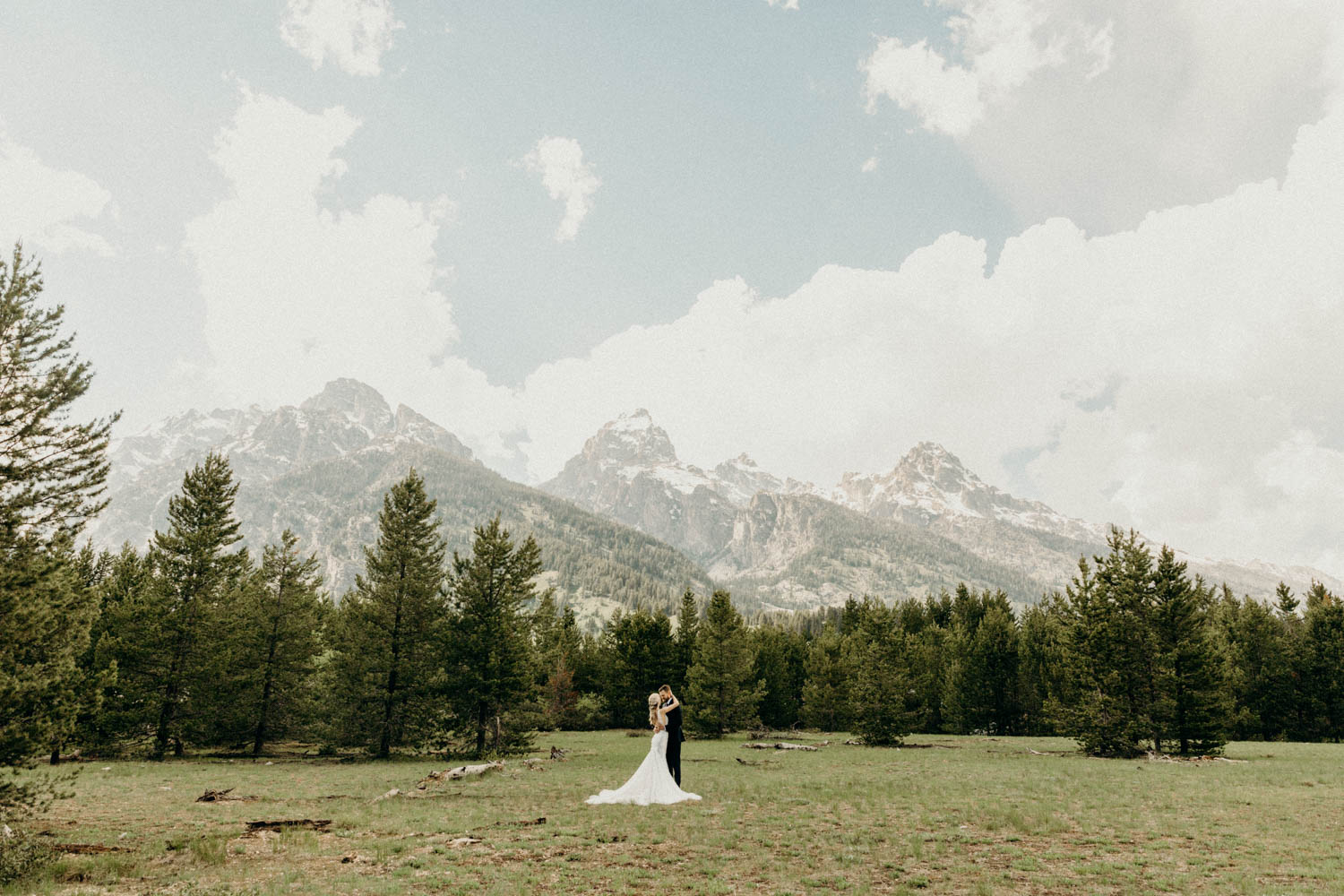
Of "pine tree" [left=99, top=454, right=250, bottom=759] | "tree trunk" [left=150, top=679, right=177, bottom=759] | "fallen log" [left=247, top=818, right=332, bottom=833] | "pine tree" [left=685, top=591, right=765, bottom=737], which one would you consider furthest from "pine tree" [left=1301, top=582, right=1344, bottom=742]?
"tree trunk" [left=150, top=679, right=177, bottom=759]

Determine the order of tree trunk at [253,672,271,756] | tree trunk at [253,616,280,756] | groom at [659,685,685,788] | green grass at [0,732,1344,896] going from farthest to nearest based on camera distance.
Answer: tree trunk at [253,616,280,756]
tree trunk at [253,672,271,756]
groom at [659,685,685,788]
green grass at [0,732,1344,896]

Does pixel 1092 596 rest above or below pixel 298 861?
above

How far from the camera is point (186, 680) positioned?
38.2 metres

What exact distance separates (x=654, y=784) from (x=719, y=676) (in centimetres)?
3379

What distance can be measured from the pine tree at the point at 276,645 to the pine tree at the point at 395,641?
6.84 meters

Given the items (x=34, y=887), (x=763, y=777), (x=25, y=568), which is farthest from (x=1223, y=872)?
(x=25, y=568)

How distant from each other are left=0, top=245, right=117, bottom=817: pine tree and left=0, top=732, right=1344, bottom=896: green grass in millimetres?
3376

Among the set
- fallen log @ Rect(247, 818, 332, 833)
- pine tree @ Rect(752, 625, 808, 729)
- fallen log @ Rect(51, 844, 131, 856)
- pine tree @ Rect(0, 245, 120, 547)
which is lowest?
pine tree @ Rect(752, 625, 808, 729)

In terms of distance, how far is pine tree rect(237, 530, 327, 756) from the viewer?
133ft

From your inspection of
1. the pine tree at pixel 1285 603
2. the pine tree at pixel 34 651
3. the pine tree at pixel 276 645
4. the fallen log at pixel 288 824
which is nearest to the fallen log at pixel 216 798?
the fallen log at pixel 288 824

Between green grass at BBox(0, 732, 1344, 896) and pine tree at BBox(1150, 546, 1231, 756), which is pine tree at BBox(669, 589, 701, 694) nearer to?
green grass at BBox(0, 732, 1344, 896)

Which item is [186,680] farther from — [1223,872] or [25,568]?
[1223,872]

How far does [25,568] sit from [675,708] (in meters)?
17.1

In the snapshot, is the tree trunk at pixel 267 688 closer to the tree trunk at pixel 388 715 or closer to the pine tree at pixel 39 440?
the tree trunk at pixel 388 715
